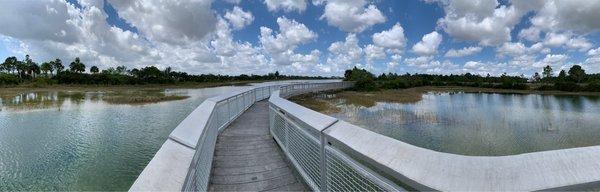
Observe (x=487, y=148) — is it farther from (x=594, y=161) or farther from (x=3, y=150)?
(x=3, y=150)

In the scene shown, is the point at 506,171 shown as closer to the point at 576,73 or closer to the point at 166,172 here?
the point at 166,172

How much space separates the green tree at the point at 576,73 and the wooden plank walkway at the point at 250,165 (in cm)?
8937

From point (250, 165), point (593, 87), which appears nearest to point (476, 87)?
point (593, 87)

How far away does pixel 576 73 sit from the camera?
76688mm

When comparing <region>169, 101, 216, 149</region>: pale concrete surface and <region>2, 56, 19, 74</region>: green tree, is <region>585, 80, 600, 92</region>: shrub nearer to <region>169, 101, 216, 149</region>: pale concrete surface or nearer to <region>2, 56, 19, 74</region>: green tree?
<region>169, 101, 216, 149</region>: pale concrete surface

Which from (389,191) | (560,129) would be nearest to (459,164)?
(389,191)

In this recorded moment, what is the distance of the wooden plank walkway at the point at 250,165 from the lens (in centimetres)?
478

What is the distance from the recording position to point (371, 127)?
664 inches

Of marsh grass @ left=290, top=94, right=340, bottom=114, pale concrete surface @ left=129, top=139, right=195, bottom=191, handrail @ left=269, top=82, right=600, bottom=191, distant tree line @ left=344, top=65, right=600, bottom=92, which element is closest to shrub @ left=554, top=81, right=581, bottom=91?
distant tree line @ left=344, top=65, right=600, bottom=92

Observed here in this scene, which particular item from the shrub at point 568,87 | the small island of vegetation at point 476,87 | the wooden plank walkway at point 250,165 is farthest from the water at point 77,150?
the shrub at point 568,87

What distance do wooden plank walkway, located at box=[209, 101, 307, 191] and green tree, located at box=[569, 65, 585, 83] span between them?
89.4 metres

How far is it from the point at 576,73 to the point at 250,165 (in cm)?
9595

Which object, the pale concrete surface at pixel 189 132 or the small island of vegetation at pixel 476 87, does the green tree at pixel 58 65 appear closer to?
the small island of vegetation at pixel 476 87

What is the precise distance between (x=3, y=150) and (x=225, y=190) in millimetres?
13544
